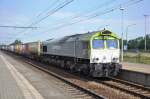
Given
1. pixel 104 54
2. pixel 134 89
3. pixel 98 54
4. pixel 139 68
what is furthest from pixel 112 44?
pixel 134 89

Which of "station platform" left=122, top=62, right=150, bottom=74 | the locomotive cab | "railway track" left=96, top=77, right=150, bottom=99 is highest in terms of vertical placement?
the locomotive cab

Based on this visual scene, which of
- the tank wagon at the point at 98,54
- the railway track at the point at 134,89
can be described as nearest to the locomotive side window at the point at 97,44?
the tank wagon at the point at 98,54

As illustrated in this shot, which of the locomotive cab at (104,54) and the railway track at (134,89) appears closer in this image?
the railway track at (134,89)

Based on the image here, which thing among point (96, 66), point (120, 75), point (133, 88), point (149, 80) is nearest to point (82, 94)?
point (133, 88)

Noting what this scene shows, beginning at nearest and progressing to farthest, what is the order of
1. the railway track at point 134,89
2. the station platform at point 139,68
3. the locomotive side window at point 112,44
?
the railway track at point 134,89, the locomotive side window at point 112,44, the station platform at point 139,68

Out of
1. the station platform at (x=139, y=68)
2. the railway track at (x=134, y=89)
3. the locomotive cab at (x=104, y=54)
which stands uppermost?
the locomotive cab at (x=104, y=54)

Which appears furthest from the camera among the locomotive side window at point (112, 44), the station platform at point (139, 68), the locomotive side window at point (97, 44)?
the station platform at point (139, 68)

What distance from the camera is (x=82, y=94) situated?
1628 centimetres

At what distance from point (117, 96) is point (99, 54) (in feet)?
26.5

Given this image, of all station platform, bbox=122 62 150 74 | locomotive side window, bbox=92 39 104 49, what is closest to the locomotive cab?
locomotive side window, bbox=92 39 104 49

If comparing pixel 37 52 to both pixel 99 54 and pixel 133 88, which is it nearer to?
pixel 99 54

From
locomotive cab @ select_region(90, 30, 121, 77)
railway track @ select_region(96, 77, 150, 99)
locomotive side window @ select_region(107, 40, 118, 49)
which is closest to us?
railway track @ select_region(96, 77, 150, 99)

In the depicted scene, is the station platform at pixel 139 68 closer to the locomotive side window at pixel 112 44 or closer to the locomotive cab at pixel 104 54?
the locomotive cab at pixel 104 54

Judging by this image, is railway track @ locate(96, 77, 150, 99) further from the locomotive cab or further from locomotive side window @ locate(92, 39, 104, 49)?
locomotive side window @ locate(92, 39, 104, 49)
